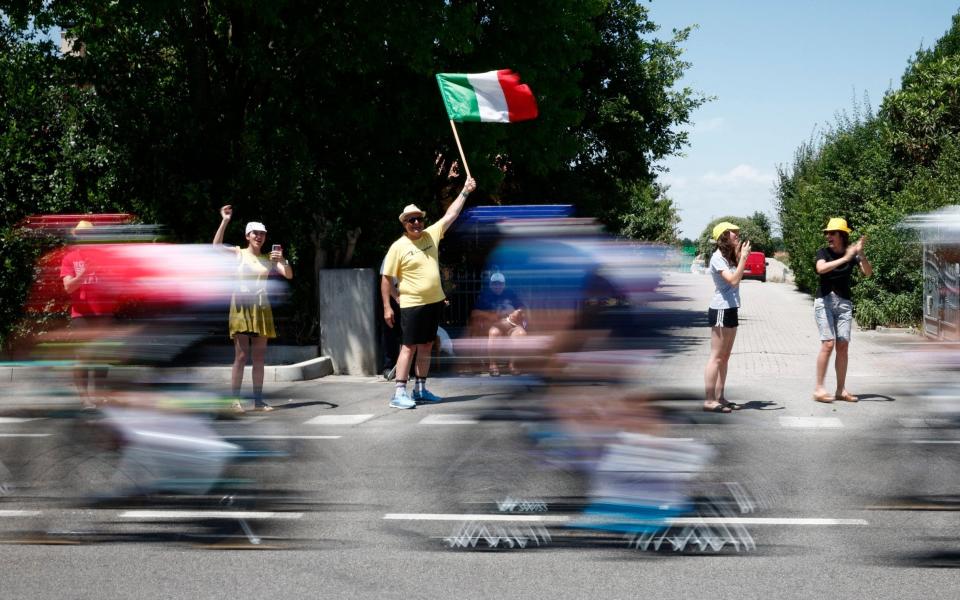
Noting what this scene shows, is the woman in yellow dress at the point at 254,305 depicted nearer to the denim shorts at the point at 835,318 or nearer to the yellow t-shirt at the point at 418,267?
the yellow t-shirt at the point at 418,267

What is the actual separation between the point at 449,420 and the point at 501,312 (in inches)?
113

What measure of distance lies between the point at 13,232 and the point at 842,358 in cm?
1083

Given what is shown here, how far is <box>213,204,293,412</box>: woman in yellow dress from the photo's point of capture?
8250 mm

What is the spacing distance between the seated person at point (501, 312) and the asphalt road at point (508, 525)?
0.38 m

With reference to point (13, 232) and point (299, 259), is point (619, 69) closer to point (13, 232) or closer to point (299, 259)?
point (299, 259)

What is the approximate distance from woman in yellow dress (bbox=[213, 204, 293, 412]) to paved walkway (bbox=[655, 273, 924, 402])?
11.1 feet

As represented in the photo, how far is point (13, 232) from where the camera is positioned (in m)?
13.7

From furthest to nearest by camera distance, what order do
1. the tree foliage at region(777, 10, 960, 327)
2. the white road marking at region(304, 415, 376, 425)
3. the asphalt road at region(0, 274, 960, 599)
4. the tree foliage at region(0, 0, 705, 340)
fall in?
the tree foliage at region(777, 10, 960, 327) → the tree foliage at region(0, 0, 705, 340) → the white road marking at region(304, 415, 376, 425) → the asphalt road at region(0, 274, 960, 599)

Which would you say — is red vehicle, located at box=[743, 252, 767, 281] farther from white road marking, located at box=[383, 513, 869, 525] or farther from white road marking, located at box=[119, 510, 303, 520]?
white road marking, located at box=[119, 510, 303, 520]

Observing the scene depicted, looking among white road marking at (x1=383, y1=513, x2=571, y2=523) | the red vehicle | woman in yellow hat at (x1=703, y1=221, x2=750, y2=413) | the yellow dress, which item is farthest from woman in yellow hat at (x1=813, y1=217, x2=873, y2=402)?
the red vehicle

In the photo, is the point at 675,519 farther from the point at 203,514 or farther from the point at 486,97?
the point at 486,97

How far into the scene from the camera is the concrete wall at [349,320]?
1366 cm

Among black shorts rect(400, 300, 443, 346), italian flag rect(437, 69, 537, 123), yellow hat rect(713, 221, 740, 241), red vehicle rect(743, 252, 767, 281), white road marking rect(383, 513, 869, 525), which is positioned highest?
italian flag rect(437, 69, 537, 123)

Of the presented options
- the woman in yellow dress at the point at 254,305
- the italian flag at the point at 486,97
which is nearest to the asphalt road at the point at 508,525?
the woman in yellow dress at the point at 254,305
